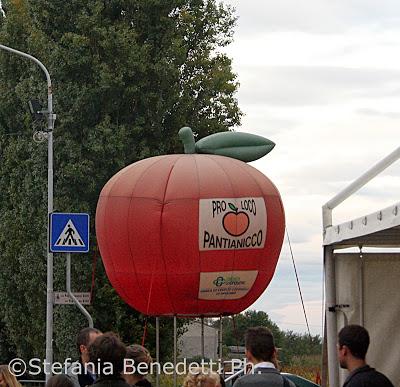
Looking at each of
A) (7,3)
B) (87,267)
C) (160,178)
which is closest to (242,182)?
(160,178)

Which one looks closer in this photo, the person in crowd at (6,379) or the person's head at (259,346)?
the person's head at (259,346)

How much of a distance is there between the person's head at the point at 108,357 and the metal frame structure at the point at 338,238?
2.35 meters

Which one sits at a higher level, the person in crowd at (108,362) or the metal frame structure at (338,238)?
the metal frame structure at (338,238)

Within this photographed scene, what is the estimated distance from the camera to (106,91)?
29.1 metres

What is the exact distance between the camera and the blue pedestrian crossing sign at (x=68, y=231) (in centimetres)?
1678

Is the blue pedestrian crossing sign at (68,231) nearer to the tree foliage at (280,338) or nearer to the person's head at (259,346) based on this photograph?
the tree foliage at (280,338)

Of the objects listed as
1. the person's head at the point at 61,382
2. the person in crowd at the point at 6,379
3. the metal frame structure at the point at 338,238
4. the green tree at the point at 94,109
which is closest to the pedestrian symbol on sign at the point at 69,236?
the metal frame structure at the point at 338,238

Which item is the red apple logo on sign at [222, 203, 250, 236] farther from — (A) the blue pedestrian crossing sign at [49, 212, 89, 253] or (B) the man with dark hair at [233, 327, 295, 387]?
(B) the man with dark hair at [233, 327, 295, 387]

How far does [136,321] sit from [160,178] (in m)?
16.1

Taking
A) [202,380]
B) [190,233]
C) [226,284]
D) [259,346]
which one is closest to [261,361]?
[259,346]

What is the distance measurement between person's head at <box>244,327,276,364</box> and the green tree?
68.0 feet

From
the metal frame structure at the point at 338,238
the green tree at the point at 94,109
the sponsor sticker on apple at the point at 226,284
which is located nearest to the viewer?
the metal frame structure at the point at 338,238

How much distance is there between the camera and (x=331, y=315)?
9.85 metres

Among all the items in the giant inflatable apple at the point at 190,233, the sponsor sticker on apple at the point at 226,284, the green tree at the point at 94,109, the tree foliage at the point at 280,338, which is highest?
the green tree at the point at 94,109
